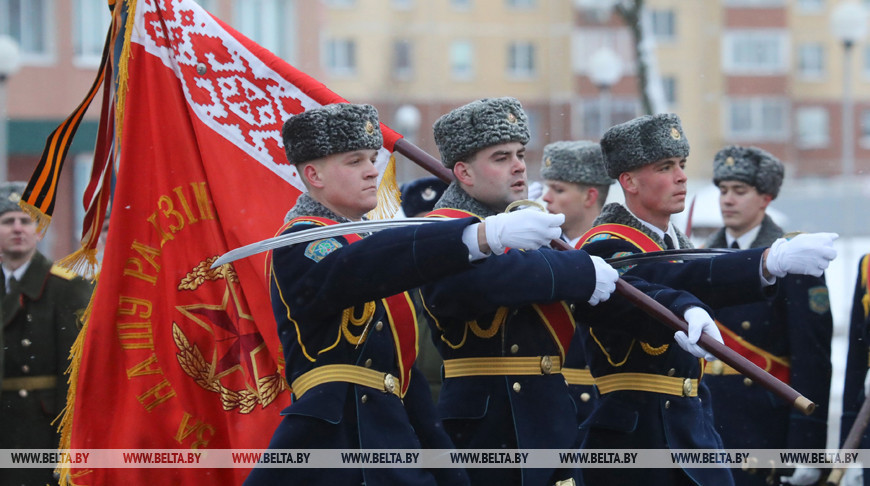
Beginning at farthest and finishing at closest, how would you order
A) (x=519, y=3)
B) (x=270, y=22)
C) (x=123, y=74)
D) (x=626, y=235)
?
1. (x=519, y=3)
2. (x=270, y=22)
3. (x=123, y=74)
4. (x=626, y=235)

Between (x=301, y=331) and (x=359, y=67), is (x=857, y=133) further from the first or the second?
(x=301, y=331)

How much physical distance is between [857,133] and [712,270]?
40.8m

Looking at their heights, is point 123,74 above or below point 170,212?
above

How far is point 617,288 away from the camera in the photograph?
417 centimetres

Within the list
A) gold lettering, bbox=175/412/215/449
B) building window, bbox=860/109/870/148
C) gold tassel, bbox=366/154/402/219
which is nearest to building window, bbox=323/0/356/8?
building window, bbox=860/109/870/148

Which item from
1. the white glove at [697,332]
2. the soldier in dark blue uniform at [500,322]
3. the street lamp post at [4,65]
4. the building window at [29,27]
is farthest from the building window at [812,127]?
the white glove at [697,332]

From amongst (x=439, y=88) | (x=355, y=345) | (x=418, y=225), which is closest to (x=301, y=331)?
(x=355, y=345)

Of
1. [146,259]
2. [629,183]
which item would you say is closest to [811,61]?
[629,183]

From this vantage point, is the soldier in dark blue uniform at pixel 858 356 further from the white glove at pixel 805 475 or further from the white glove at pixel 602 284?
the white glove at pixel 602 284

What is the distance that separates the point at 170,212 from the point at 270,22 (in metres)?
22.3

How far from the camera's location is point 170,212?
494 centimetres

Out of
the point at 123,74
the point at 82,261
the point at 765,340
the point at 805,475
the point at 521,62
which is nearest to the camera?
the point at 123,74

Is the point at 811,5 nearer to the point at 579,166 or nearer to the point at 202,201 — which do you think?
the point at 579,166

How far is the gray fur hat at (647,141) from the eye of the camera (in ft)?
15.6
